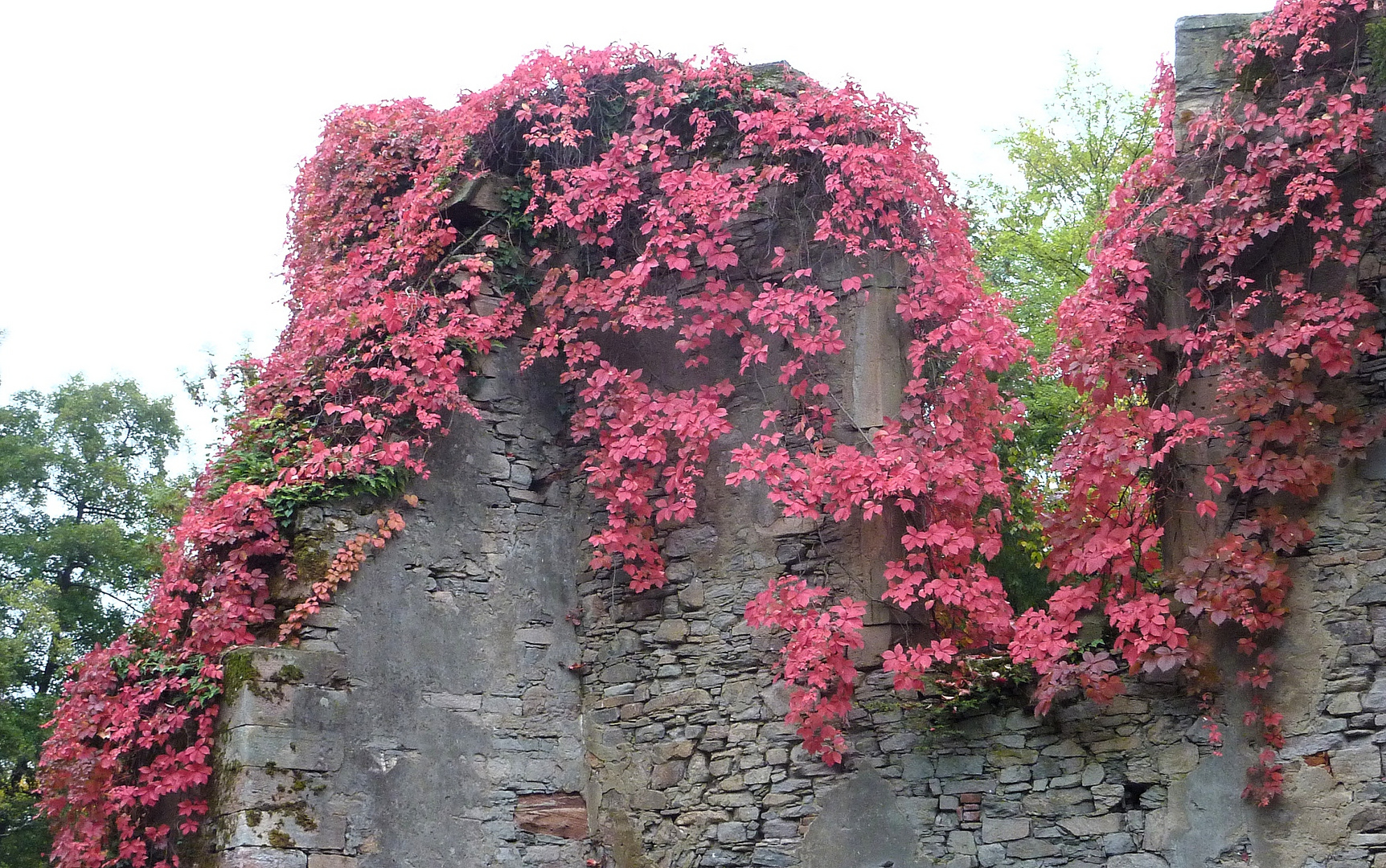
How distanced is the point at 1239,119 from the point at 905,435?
7.35 ft

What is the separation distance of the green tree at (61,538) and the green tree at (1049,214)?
28.1 ft

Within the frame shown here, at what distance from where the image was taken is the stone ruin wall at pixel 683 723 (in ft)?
19.1

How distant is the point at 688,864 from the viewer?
702 centimetres

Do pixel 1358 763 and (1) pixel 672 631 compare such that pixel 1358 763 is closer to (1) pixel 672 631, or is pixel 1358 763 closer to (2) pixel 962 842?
(2) pixel 962 842

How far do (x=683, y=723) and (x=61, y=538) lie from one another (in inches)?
445

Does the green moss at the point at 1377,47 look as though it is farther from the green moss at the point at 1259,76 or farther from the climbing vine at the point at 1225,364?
the green moss at the point at 1259,76

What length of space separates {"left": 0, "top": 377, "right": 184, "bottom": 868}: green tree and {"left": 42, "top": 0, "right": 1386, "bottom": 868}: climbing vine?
687 centimetres

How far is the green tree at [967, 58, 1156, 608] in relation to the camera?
36.9ft

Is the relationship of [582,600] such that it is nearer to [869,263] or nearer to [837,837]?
[837,837]

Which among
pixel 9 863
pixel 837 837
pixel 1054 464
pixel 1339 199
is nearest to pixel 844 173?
pixel 1054 464

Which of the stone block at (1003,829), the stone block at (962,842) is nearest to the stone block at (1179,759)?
the stone block at (1003,829)

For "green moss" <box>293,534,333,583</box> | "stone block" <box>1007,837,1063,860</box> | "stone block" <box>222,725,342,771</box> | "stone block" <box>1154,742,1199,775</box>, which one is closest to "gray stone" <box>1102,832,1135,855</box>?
"stone block" <box>1007,837,1063,860</box>

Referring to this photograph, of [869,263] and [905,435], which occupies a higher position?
[869,263]

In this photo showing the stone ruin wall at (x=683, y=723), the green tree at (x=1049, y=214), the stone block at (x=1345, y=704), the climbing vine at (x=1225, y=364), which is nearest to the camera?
the stone block at (x=1345, y=704)
